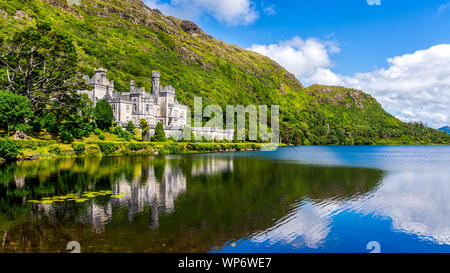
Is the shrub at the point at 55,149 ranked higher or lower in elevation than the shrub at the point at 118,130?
lower

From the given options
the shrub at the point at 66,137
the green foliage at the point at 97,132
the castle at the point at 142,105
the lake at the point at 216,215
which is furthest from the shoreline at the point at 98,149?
the lake at the point at 216,215

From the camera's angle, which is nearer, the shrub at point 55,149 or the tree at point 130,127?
the shrub at point 55,149

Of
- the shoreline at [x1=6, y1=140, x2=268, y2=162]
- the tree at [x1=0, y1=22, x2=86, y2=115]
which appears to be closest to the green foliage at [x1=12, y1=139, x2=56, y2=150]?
the shoreline at [x1=6, y1=140, x2=268, y2=162]

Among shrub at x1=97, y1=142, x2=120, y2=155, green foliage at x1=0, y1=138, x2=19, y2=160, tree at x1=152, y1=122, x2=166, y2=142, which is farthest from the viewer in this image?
tree at x1=152, y1=122, x2=166, y2=142

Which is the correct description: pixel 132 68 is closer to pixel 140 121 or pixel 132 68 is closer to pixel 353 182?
pixel 140 121

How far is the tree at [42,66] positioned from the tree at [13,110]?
14.8 ft

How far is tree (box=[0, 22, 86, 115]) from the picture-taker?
44031 millimetres

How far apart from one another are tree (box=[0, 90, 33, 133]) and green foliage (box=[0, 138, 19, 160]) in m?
4.69

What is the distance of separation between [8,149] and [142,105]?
37351 mm

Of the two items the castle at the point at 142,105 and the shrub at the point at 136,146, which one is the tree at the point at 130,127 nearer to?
the castle at the point at 142,105

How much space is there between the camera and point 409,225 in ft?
49.2

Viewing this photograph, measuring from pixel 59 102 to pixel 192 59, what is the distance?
143 m

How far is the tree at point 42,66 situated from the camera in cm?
4403

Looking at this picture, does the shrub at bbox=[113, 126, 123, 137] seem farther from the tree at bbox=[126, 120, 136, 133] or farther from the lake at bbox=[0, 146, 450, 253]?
the lake at bbox=[0, 146, 450, 253]
